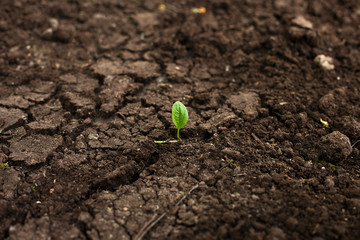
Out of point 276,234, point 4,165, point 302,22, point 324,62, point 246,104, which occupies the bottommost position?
point 4,165

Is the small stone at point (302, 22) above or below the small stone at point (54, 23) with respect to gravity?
above

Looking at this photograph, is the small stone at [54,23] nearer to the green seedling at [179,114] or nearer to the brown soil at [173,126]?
the brown soil at [173,126]

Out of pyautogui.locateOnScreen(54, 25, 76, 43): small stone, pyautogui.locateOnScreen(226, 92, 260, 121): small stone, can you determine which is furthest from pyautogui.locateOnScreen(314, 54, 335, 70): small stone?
pyautogui.locateOnScreen(54, 25, 76, 43): small stone

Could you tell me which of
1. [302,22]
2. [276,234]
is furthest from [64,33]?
[276,234]

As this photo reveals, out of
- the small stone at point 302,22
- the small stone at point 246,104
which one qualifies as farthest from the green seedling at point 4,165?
the small stone at point 302,22

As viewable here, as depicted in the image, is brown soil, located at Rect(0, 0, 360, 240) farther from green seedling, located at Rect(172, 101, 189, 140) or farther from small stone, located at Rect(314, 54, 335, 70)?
green seedling, located at Rect(172, 101, 189, 140)

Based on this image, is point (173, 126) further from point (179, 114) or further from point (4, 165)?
point (4, 165)

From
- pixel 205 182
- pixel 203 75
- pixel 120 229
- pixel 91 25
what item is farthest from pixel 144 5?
pixel 120 229
